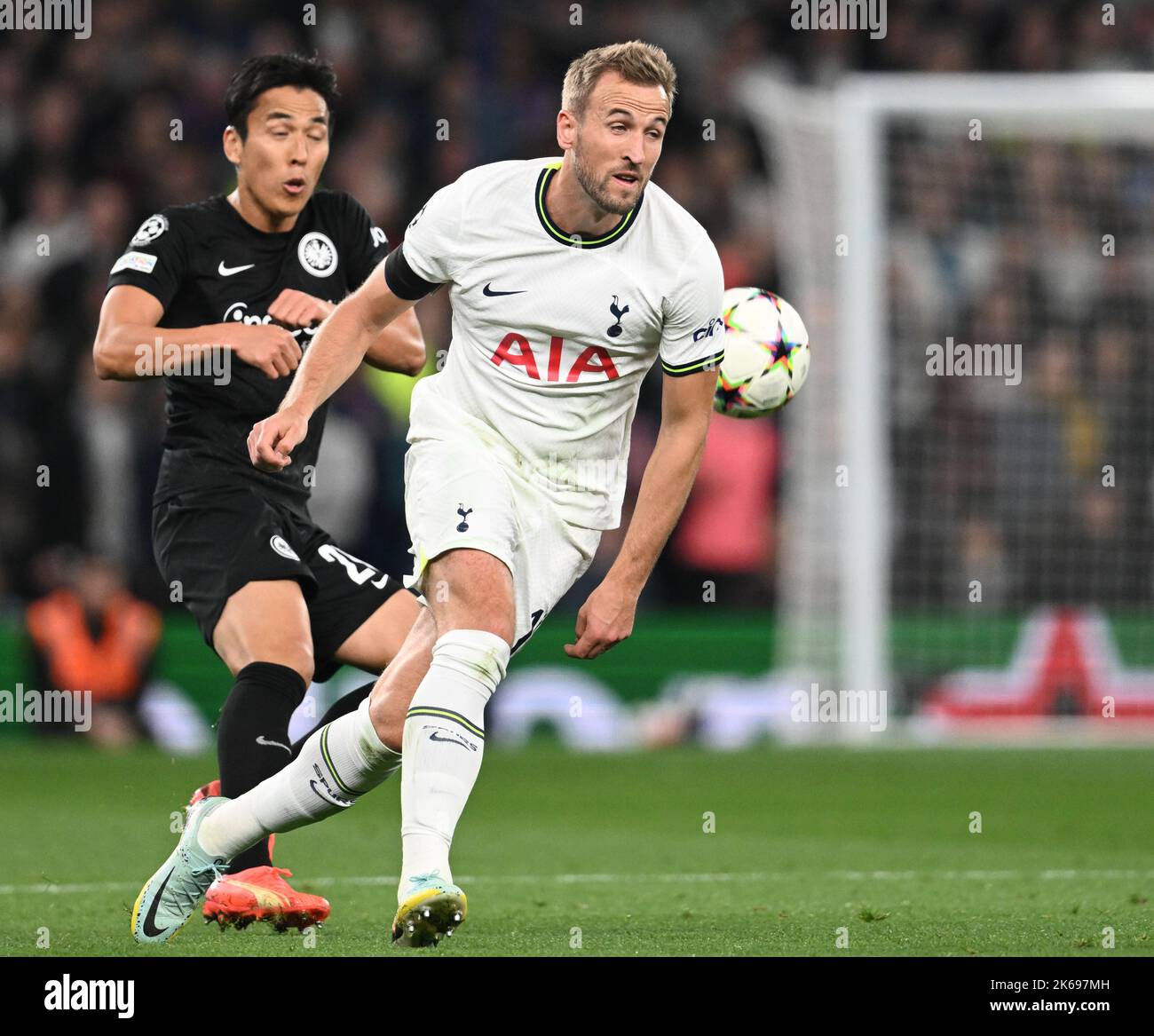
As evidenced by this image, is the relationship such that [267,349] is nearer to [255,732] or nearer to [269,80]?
[269,80]

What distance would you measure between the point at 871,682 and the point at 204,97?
6548 millimetres

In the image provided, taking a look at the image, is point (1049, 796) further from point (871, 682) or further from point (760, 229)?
point (760, 229)

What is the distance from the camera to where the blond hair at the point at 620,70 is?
5.02 meters

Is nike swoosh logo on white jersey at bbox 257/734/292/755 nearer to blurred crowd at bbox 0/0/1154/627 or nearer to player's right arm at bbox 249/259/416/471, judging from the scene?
player's right arm at bbox 249/259/416/471

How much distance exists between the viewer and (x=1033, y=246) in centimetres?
1512

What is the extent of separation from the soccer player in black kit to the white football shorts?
81cm

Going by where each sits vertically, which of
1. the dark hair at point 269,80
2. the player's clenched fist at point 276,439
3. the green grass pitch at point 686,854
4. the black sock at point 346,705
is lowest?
the green grass pitch at point 686,854

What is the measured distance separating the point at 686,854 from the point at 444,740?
135 inches

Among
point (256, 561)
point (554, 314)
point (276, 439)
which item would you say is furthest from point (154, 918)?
point (554, 314)

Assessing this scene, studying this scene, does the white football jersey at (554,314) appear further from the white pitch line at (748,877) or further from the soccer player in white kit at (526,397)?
the white pitch line at (748,877)

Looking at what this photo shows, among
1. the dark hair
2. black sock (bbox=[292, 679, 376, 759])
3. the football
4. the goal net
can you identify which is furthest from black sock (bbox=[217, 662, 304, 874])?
the goal net

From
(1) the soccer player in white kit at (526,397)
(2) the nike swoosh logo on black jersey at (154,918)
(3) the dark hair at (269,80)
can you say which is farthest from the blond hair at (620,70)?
(2) the nike swoosh logo on black jersey at (154,918)

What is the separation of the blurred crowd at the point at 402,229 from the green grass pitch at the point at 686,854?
1.78 metres

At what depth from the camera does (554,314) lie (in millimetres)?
5180
